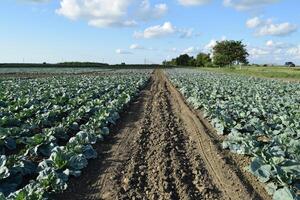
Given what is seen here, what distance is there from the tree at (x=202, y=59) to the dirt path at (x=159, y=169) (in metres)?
105

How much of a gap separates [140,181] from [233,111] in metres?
6.60

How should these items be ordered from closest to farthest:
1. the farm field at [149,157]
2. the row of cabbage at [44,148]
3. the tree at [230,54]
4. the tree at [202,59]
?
the row of cabbage at [44,148]
the farm field at [149,157]
the tree at [230,54]
the tree at [202,59]

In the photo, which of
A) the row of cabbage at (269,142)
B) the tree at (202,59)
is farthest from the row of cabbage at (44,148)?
the tree at (202,59)

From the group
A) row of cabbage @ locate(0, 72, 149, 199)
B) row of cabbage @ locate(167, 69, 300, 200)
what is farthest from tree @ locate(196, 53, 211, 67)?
row of cabbage @ locate(0, 72, 149, 199)

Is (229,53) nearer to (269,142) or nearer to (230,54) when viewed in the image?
(230,54)

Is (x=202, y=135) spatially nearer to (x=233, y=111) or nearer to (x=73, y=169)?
(x=233, y=111)

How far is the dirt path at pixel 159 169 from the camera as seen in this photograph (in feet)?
20.9

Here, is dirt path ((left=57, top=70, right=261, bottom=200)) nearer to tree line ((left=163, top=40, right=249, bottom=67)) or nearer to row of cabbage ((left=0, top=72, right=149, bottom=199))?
row of cabbage ((left=0, top=72, right=149, bottom=199))

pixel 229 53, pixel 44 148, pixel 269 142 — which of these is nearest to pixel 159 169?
pixel 44 148

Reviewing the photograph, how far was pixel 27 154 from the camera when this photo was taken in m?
8.01

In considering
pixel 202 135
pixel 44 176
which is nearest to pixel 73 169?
pixel 44 176

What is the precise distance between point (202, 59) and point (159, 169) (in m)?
116

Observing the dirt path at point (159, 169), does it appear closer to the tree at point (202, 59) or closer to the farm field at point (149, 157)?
the farm field at point (149, 157)

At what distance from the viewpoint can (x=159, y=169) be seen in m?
7.45
